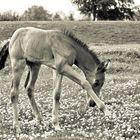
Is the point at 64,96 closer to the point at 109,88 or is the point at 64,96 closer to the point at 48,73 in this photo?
the point at 109,88

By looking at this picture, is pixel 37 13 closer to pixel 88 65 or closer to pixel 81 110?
pixel 81 110

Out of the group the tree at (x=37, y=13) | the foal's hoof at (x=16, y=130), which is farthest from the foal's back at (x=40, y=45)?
the tree at (x=37, y=13)

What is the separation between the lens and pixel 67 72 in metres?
13.1

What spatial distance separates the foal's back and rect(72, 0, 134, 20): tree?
2744 inches

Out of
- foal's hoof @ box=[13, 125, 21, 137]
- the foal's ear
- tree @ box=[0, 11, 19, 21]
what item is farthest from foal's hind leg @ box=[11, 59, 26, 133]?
tree @ box=[0, 11, 19, 21]

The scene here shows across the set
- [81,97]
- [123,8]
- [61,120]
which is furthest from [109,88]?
[123,8]

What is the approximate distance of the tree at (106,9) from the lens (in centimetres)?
8500

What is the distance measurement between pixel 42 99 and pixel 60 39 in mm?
4909

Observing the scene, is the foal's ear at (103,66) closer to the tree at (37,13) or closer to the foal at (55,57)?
the foal at (55,57)

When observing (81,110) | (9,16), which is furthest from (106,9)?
(81,110)

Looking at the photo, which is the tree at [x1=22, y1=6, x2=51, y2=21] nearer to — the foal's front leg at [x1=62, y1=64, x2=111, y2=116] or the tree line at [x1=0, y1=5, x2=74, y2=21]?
the tree line at [x1=0, y1=5, x2=74, y2=21]

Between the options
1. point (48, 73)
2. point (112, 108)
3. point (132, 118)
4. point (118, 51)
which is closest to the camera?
point (132, 118)

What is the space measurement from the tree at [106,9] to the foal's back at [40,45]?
6971 cm

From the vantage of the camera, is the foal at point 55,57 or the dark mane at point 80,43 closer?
the foal at point 55,57
